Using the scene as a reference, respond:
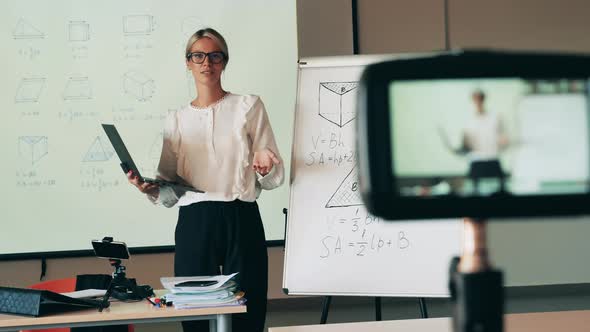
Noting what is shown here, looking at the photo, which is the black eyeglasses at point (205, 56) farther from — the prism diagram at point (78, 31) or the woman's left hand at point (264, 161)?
the prism diagram at point (78, 31)

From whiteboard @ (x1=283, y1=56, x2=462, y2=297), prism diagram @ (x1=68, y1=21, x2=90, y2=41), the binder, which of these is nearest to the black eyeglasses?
whiteboard @ (x1=283, y1=56, x2=462, y2=297)

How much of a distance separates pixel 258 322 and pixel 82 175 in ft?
6.34

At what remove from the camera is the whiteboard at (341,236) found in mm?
3357

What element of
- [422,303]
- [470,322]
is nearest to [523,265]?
[422,303]

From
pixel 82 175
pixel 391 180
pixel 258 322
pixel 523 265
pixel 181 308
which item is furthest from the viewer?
pixel 523 265

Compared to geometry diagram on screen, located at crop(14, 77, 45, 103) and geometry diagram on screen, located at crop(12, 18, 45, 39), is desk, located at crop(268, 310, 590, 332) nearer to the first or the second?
geometry diagram on screen, located at crop(14, 77, 45, 103)

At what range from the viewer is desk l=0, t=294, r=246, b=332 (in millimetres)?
2311

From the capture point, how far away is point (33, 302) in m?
2.33

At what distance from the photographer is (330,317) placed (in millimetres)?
4684

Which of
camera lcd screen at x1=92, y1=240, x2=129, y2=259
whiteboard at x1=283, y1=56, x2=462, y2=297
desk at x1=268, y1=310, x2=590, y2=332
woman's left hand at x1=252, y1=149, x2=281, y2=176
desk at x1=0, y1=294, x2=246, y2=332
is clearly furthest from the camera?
whiteboard at x1=283, y1=56, x2=462, y2=297

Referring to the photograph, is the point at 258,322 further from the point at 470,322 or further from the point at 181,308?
the point at 470,322

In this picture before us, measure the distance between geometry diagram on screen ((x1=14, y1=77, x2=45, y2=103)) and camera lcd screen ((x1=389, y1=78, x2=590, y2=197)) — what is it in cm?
426

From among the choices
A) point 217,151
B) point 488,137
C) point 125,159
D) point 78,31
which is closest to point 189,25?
point 78,31

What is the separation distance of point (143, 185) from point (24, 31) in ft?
6.57
